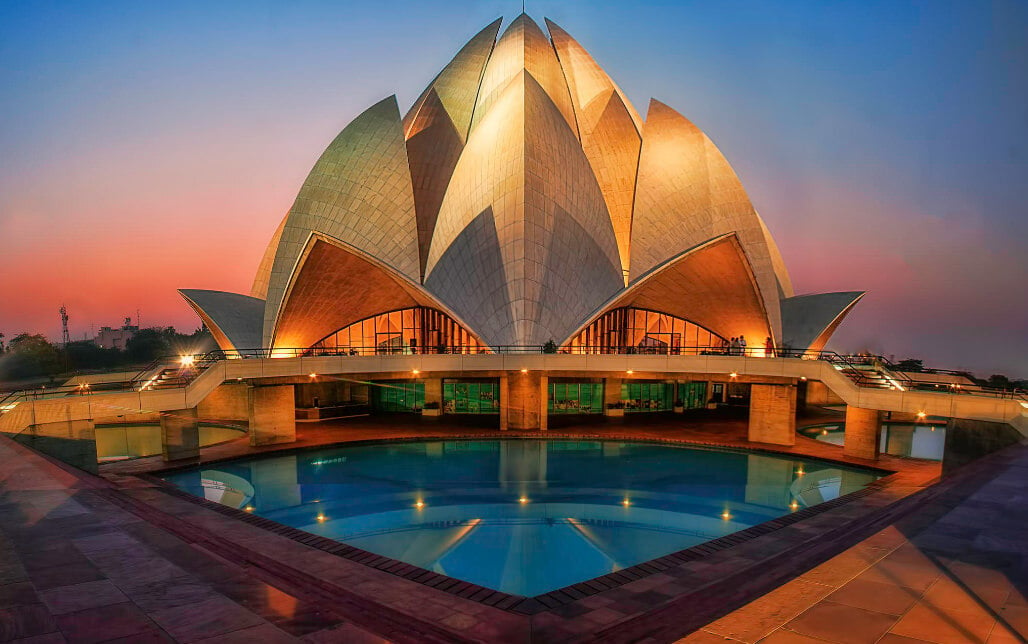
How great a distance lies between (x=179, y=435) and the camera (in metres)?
15.6

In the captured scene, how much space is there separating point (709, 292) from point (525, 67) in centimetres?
1717

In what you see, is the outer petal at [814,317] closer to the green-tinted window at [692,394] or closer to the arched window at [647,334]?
the arched window at [647,334]

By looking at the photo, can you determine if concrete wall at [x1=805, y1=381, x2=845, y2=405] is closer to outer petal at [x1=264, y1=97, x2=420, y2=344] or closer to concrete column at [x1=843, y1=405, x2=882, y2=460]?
concrete column at [x1=843, y1=405, x2=882, y2=460]

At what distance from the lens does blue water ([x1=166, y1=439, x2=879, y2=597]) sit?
9164 mm

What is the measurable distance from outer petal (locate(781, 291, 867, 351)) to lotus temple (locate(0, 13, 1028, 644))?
0.61 ft

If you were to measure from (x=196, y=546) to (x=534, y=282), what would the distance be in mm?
17117

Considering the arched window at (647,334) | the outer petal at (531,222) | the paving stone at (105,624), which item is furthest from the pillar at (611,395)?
the paving stone at (105,624)

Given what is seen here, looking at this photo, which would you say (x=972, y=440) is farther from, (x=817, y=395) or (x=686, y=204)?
(x=817, y=395)

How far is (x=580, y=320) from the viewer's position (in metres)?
23.9

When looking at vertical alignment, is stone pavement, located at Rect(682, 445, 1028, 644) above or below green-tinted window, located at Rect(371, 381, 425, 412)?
above

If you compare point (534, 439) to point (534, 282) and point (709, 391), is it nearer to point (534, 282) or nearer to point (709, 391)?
point (534, 282)

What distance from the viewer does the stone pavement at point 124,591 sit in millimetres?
4293

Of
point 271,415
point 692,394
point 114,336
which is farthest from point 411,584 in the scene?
point 114,336

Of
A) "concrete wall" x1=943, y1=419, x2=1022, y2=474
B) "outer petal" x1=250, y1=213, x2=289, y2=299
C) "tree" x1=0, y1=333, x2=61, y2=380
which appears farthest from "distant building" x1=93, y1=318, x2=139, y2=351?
"concrete wall" x1=943, y1=419, x2=1022, y2=474
